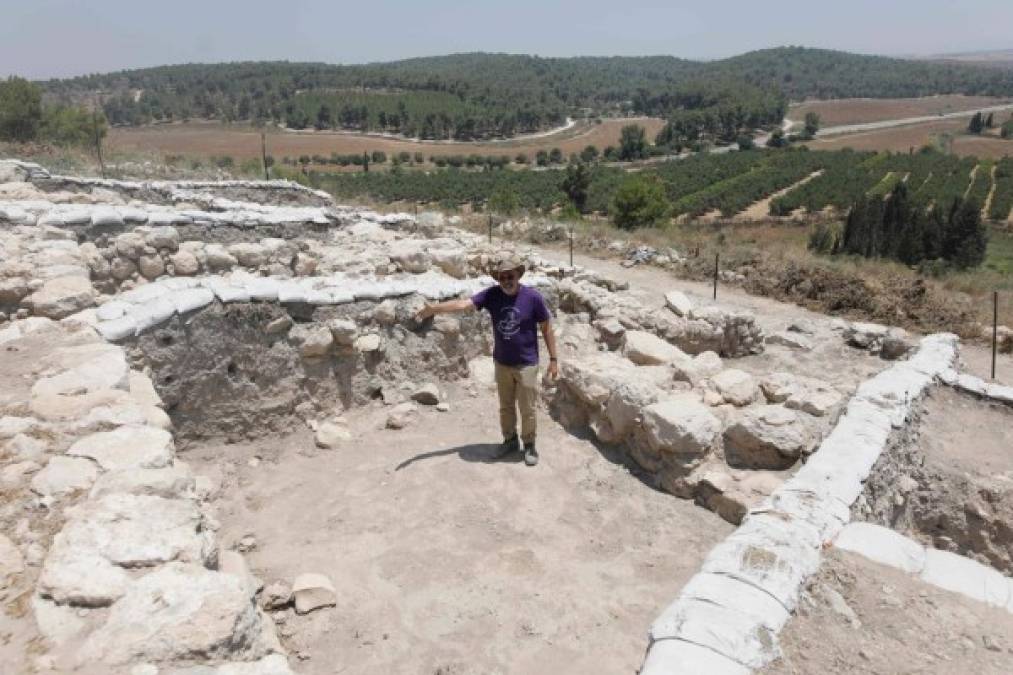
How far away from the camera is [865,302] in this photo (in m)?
11.9

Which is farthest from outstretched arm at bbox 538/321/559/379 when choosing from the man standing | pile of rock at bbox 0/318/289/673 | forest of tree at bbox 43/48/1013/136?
forest of tree at bbox 43/48/1013/136

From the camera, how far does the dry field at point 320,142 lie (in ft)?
263

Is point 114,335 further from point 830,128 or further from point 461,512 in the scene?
point 830,128

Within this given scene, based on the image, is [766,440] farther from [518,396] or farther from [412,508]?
[412,508]

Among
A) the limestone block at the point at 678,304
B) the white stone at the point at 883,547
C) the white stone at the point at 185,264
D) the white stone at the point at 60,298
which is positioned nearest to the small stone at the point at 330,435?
the white stone at the point at 60,298

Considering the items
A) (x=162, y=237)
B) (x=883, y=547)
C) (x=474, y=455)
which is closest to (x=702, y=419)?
(x=883, y=547)

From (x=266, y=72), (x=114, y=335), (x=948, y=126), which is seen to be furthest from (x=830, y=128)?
(x=114, y=335)

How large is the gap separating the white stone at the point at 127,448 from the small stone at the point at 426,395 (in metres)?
2.98

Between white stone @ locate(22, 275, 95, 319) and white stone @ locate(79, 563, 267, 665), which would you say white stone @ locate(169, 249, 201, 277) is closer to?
Answer: white stone @ locate(22, 275, 95, 319)

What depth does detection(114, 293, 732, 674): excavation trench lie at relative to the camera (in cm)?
376

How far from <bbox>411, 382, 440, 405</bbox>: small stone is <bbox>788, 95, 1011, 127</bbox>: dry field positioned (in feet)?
488

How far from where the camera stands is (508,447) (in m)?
5.71

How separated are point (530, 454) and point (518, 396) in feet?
1.80

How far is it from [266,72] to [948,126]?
6112 inches
